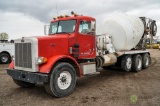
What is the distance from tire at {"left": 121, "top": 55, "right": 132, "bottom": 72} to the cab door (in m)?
3.39

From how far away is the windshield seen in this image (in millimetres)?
8545

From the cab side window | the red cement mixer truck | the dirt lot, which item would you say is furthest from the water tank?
the cab side window

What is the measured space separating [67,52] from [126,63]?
16.6 feet

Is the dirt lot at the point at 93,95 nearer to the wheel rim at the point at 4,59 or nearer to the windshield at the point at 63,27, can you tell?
the windshield at the point at 63,27

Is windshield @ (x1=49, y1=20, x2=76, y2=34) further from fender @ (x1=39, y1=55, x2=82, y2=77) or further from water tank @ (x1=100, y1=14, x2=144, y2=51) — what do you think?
water tank @ (x1=100, y1=14, x2=144, y2=51)

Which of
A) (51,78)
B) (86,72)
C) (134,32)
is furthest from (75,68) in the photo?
(134,32)

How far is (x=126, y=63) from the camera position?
12086mm

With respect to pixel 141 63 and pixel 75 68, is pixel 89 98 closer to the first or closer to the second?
pixel 75 68

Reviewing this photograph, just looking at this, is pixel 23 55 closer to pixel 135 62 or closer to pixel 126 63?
pixel 126 63

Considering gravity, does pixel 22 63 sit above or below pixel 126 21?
below

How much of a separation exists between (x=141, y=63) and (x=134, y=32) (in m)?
2.30

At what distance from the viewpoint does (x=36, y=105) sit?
654 centimetres

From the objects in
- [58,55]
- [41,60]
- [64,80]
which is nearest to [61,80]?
[64,80]

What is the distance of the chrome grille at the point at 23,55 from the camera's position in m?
7.38
